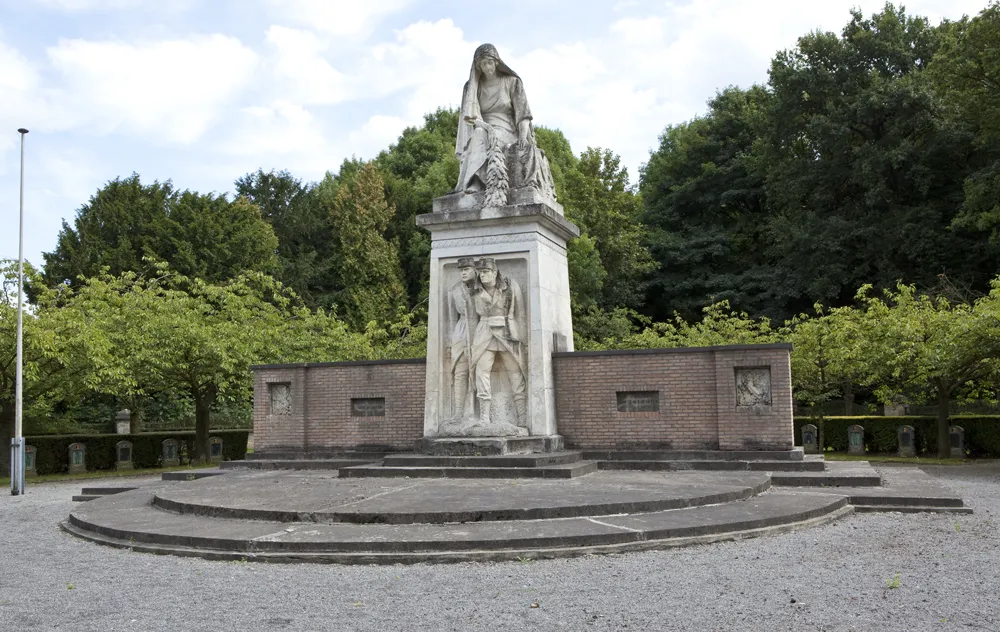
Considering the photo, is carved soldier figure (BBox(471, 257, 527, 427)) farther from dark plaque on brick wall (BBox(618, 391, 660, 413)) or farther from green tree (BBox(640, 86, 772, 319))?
green tree (BBox(640, 86, 772, 319))

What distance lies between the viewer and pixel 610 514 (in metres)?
9.32

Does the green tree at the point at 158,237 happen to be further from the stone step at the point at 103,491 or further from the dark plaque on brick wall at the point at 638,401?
the dark plaque on brick wall at the point at 638,401

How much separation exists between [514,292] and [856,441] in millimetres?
14884

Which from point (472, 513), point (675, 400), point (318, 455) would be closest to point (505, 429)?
point (675, 400)

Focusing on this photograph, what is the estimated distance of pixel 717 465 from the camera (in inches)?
527

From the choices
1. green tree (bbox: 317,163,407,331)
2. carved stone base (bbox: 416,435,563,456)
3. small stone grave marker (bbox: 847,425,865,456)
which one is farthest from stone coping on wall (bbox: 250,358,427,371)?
green tree (bbox: 317,163,407,331)

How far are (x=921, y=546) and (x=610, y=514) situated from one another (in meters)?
2.92

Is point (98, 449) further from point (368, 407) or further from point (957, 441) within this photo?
point (957, 441)

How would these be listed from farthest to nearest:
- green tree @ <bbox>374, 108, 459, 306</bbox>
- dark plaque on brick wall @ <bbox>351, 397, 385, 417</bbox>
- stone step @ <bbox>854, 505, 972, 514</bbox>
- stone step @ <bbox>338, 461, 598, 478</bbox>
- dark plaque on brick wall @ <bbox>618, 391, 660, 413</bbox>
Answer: green tree @ <bbox>374, 108, 459, 306</bbox>, dark plaque on brick wall @ <bbox>351, 397, 385, 417</bbox>, dark plaque on brick wall @ <bbox>618, 391, 660, 413</bbox>, stone step @ <bbox>338, 461, 598, 478</bbox>, stone step @ <bbox>854, 505, 972, 514</bbox>

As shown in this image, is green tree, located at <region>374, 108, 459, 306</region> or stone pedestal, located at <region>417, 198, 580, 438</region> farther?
green tree, located at <region>374, 108, 459, 306</region>

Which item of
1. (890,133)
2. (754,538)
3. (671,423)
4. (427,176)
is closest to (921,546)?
(754,538)

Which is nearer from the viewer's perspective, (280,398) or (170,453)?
(280,398)

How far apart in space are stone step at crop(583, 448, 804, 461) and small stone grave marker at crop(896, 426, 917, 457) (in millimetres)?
12449

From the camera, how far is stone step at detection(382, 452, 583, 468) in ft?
41.9
